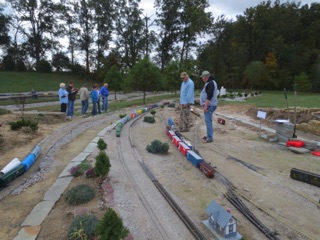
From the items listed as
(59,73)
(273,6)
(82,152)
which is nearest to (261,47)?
(273,6)

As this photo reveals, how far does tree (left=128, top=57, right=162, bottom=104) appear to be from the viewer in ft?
73.4

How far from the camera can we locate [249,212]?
13.2ft

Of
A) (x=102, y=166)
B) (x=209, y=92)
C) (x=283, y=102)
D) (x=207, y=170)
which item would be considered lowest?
(x=207, y=170)

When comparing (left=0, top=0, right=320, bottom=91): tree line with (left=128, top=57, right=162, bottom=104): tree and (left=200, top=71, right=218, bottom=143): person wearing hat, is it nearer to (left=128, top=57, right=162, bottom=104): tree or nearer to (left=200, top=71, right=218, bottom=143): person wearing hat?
(left=128, top=57, right=162, bottom=104): tree

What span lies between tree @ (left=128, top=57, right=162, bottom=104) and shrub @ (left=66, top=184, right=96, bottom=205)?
1851cm

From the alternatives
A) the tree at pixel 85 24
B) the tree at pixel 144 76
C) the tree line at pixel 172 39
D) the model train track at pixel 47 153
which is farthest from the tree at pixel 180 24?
the model train track at pixel 47 153

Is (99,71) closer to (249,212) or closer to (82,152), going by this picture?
(82,152)

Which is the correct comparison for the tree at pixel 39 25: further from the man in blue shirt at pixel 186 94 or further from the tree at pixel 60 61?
the man in blue shirt at pixel 186 94

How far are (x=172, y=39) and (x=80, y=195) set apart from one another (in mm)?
51808

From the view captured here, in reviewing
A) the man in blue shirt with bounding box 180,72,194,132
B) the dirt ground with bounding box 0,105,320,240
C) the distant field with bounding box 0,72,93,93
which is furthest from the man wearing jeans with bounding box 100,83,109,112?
the distant field with bounding box 0,72,93,93

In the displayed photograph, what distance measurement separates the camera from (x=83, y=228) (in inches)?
135

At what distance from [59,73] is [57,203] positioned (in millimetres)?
53300

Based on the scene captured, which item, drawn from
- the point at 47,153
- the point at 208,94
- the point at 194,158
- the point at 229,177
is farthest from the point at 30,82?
the point at 229,177

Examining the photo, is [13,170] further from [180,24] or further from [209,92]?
[180,24]
